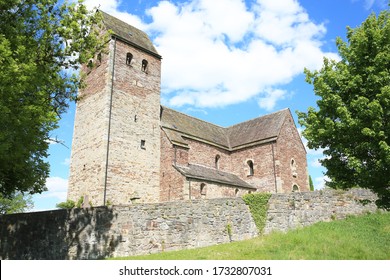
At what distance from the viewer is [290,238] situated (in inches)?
473

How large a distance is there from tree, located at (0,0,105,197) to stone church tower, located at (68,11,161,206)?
9898 mm

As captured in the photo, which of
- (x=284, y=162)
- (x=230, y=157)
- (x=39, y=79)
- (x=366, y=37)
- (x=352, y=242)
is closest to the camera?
(x=39, y=79)

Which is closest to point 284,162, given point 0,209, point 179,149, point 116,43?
point 179,149

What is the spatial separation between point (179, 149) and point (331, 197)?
45.2ft

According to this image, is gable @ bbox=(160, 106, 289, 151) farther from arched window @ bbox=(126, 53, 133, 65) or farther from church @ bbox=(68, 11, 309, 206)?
arched window @ bbox=(126, 53, 133, 65)

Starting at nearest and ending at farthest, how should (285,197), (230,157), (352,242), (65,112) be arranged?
(352,242)
(65,112)
(285,197)
(230,157)

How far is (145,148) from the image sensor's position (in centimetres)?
2652

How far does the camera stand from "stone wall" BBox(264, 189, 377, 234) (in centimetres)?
1527

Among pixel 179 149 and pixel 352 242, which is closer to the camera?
pixel 352 242

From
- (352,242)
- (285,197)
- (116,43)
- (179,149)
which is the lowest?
(352,242)

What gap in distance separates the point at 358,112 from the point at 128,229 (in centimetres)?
1014

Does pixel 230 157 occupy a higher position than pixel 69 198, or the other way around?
pixel 230 157

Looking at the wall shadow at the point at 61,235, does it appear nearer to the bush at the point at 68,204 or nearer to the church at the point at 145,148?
the church at the point at 145,148

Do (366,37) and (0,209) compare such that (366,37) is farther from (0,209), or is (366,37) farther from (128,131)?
(0,209)
